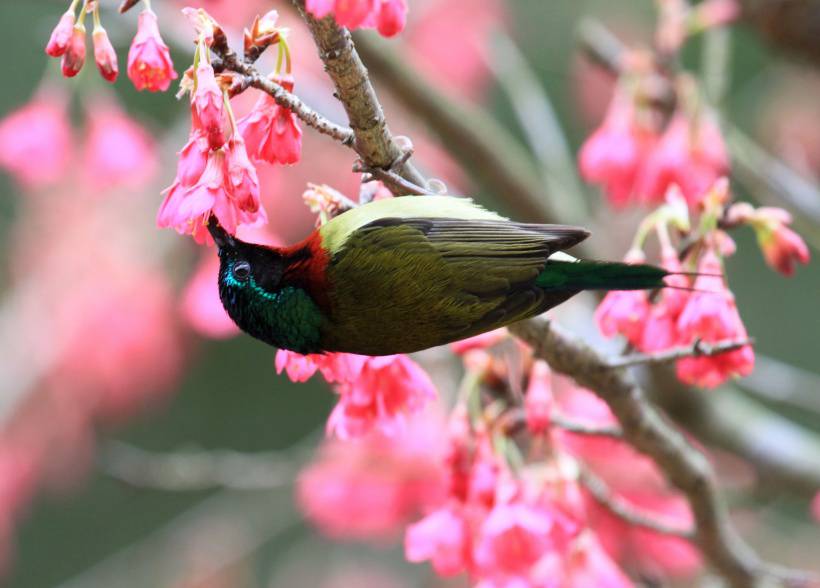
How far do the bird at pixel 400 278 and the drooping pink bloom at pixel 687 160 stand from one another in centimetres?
72

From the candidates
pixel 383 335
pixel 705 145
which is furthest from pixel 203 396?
pixel 383 335

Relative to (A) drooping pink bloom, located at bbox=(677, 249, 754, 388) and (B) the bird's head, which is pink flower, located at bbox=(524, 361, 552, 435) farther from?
(B) the bird's head

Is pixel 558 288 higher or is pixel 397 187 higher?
pixel 397 187

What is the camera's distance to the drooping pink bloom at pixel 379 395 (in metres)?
1.62

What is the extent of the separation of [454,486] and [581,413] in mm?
1071

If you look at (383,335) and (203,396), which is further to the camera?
(203,396)

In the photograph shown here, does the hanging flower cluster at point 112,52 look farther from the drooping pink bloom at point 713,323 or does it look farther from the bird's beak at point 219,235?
the drooping pink bloom at point 713,323

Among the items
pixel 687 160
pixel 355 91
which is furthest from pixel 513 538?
pixel 687 160

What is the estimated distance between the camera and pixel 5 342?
385cm

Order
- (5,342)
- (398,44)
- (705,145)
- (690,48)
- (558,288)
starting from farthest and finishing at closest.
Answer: (690,48), (5,342), (398,44), (705,145), (558,288)

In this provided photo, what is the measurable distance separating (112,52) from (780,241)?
3.11 feet

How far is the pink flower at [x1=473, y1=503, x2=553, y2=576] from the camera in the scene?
5.43 feet

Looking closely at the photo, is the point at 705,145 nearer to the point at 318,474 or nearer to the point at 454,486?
the point at 454,486

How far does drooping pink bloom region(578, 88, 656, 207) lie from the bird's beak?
109 cm
